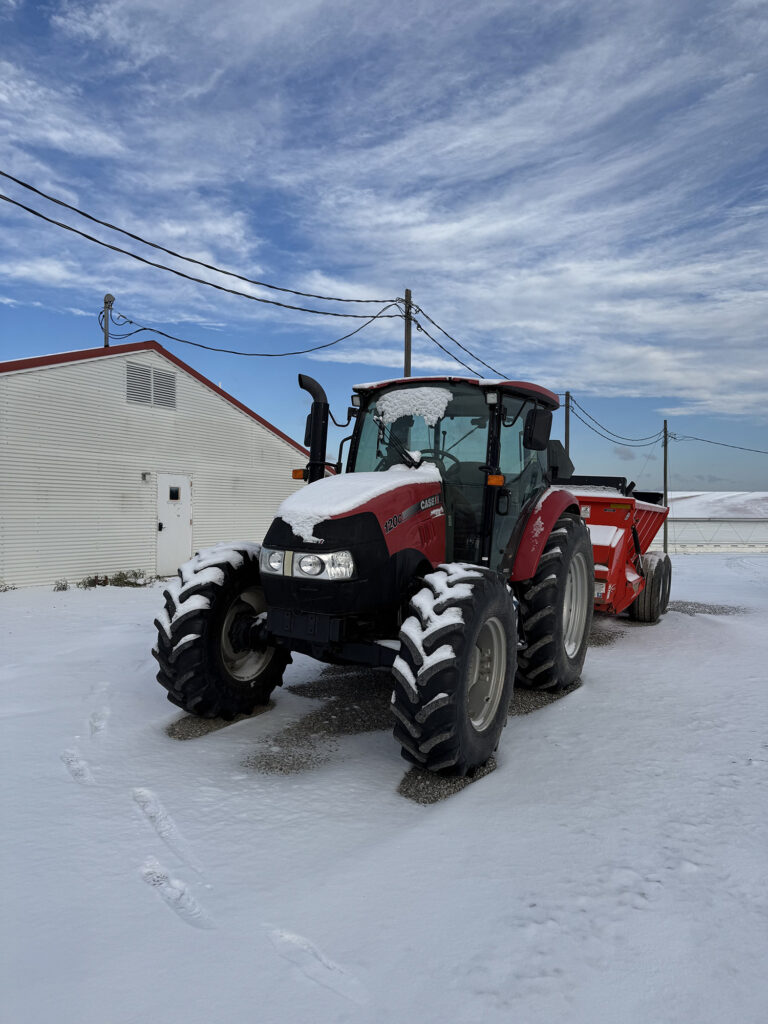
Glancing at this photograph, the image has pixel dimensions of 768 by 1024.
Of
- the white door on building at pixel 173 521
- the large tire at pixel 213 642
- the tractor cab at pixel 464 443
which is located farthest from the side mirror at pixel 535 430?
the white door on building at pixel 173 521

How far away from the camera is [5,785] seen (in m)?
3.64

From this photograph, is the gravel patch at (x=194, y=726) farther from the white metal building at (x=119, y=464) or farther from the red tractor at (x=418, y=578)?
the white metal building at (x=119, y=464)

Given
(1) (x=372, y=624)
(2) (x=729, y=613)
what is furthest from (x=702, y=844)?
(2) (x=729, y=613)

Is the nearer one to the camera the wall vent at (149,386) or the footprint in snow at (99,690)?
the footprint in snow at (99,690)

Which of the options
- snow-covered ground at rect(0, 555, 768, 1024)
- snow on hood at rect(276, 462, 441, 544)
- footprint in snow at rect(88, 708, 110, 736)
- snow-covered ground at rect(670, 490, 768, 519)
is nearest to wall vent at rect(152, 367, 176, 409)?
snow-covered ground at rect(0, 555, 768, 1024)

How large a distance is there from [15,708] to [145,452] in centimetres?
1007

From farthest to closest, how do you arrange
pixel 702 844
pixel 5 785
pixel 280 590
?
pixel 280 590, pixel 5 785, pixel 702 844

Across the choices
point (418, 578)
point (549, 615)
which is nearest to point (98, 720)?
point (418, 578)

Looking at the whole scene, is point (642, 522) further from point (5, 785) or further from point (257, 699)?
point (5, 785)

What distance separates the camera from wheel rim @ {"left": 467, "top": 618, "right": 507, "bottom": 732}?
161 inches

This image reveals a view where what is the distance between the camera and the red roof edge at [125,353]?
12.4 m

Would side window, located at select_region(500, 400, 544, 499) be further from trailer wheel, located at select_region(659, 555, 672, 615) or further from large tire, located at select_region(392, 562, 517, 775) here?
trailer wheel, located at select_region(659, 555, 672, 615)

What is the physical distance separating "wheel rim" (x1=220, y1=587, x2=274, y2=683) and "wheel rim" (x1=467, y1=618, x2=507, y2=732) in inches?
61.3

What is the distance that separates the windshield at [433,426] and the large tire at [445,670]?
116 centimetres
